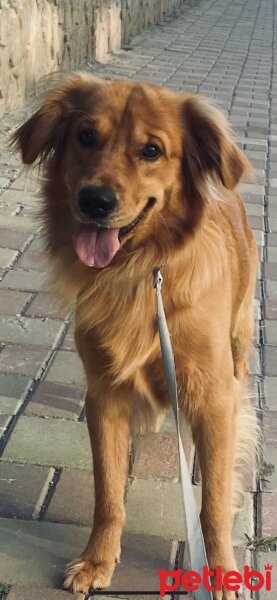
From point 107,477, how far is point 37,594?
442 mm

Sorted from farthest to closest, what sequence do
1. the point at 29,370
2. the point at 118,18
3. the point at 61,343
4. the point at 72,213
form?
the point at 118,18
the point at 61,343
the point at 29,370
the point at 72,213

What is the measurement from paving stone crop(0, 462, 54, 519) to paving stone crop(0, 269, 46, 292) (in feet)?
5.09

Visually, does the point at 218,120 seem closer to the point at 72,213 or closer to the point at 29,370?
the point at 72,213

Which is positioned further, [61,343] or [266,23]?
[266,23]

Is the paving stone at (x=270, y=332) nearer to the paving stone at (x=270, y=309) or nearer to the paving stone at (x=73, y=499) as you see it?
the paving stone at (x=270, y=309)

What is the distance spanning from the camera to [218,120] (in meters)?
2.71

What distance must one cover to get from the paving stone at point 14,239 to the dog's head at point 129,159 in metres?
2.18

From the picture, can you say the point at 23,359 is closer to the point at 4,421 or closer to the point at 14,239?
the point at 4,421

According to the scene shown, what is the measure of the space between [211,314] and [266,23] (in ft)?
56.9

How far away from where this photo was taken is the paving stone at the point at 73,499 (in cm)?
283

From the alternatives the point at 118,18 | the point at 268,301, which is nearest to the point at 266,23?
the point at 118,18

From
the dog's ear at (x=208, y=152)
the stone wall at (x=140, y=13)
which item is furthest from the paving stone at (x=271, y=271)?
the stone wall at (x=140, y=13)

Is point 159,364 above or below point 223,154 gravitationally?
below

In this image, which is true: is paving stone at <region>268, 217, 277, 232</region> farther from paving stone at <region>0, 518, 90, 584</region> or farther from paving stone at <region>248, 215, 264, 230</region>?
paving stone at <region>0, 518, 90, 584</region>
